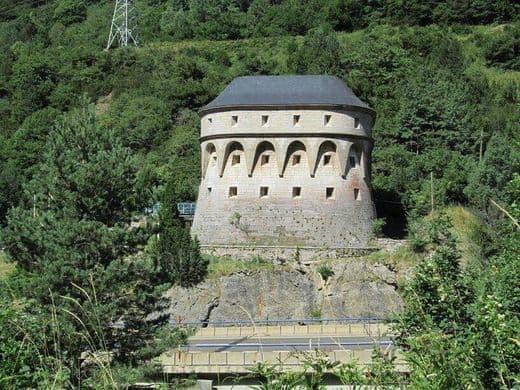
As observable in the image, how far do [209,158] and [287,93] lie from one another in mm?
4568

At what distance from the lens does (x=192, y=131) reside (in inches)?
2295

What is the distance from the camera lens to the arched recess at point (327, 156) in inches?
1640

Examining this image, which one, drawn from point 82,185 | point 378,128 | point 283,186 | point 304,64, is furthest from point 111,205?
point 304,64

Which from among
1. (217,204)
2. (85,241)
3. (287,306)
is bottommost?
(287,306)

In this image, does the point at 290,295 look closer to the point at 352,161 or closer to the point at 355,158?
the point at 352,161

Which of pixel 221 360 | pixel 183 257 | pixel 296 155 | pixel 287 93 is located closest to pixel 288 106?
pixel 287 93

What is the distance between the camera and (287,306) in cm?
3781

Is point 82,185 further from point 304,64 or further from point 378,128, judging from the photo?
point 304,64

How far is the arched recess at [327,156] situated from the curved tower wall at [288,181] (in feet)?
0.14

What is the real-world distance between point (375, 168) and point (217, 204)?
10995 mm

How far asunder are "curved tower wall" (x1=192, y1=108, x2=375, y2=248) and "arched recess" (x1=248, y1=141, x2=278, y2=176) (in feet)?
0.14

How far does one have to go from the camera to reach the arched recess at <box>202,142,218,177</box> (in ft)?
142

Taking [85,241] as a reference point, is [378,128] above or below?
below

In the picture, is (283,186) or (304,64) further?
(304,64)
